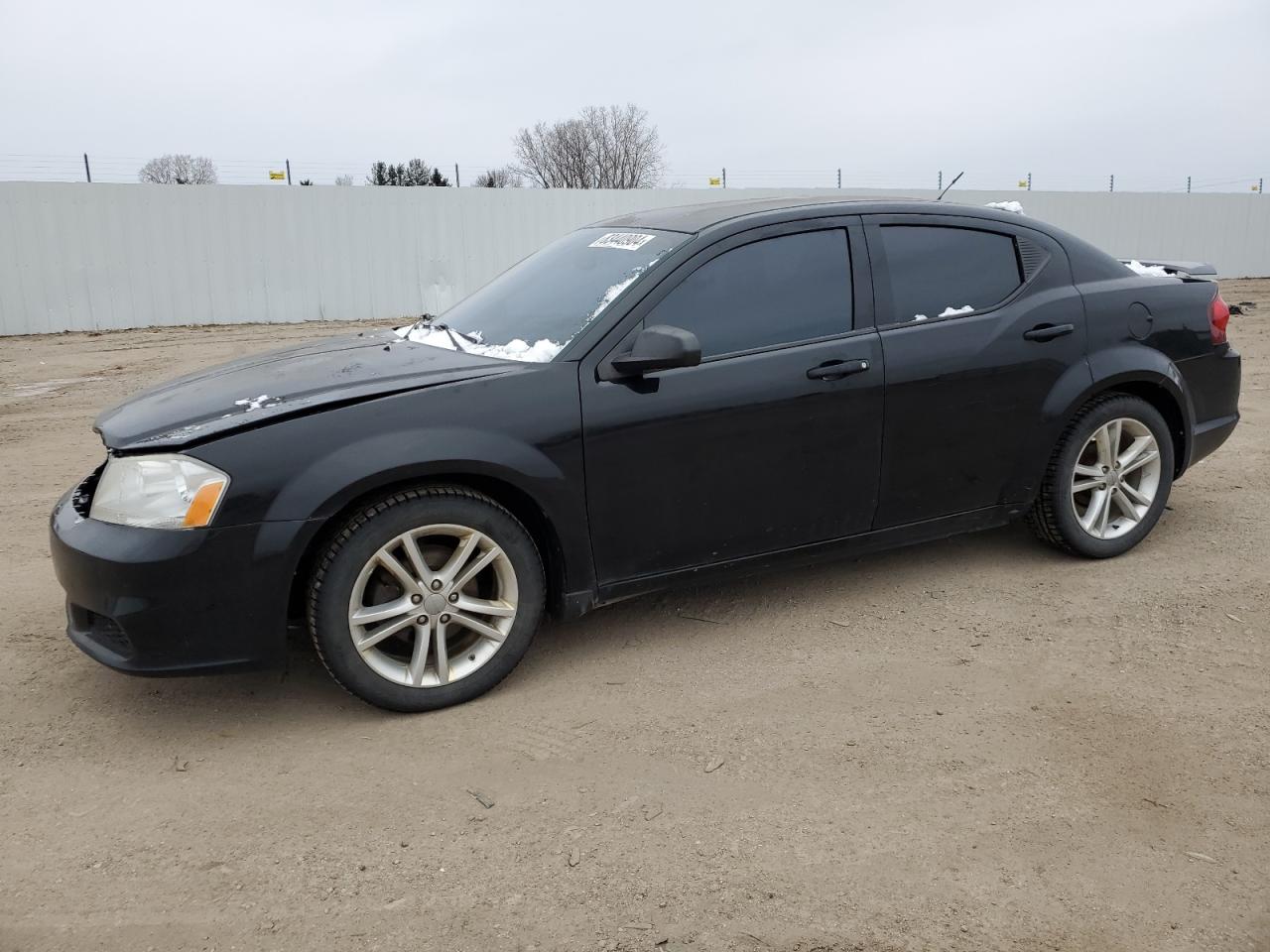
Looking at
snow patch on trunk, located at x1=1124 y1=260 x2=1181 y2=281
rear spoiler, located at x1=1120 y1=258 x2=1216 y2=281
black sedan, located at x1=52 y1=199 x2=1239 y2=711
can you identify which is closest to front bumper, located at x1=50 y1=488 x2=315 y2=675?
black sedan, located at x1=52 y1=199 x2=1239 y2=711

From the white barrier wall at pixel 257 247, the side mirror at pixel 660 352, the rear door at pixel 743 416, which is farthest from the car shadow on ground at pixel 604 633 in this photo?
the white barrier wall at pixel 257 247

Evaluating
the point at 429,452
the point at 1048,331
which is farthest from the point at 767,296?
the point at 429,452

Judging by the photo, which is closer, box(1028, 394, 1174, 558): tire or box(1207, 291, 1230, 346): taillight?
box(1028, 394, 1174, 558): tire

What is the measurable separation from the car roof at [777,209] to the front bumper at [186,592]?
6.25 ft

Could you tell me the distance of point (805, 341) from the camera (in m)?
3.94

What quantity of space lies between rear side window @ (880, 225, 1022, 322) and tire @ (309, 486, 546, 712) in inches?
71.2

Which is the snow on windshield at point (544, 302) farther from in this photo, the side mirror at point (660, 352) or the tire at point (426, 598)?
the tire at point (426, 598)

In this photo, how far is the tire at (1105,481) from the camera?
450 centimetres

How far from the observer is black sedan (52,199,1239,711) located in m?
3.19

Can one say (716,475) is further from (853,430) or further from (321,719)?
(321,719)

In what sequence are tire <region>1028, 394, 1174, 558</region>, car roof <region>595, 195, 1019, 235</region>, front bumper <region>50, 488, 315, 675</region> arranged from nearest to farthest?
front bumper <region>50, 488, 315, 675</region>, car roof <region>595, 195, 1019, 235</region>, tire <region>1028, 394, 1174, 558</region>

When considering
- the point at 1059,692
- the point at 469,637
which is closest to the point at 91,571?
the point at 469,637

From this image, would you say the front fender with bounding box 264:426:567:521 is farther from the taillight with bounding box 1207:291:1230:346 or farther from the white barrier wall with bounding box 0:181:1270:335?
the white barrier wall with bounding box 0:181:1270:335

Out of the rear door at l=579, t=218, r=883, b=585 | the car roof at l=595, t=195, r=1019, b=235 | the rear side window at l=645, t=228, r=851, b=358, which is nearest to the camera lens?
the rear door at l=579, t=218, r=883, b=585
